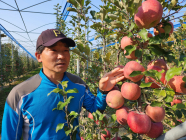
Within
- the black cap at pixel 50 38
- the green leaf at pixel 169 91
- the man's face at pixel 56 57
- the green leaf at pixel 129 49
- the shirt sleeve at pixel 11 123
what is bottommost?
the shirt sleeve at pixel 11 123

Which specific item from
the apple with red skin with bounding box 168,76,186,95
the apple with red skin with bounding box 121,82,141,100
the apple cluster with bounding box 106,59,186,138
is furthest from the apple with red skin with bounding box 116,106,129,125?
the apple with red skin with bounding box 168,76,186,95

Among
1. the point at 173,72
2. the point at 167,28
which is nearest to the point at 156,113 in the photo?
the point at 173,72

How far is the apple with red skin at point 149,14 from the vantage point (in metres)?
0.77

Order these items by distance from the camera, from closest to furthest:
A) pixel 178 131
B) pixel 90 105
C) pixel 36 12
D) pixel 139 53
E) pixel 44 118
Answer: pixel 178 131 < pixel 139 53 < pixel 44 118 < pixel 90 105 < pixel 36 12

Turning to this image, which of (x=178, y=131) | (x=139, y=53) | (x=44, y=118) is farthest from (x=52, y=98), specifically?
(x=178, y=131)

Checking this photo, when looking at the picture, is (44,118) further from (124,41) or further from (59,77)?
(124,41)

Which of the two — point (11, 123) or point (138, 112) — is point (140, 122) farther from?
point (11, 123)

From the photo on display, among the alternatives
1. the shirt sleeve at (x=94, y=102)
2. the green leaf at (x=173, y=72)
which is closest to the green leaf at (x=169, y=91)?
the green leaf at (x=173, y=72)

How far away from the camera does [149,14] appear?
779 millimetres

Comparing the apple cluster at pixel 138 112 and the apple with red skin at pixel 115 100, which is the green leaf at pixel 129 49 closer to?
the apple cluster at pixel 138 112

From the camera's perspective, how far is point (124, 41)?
3.17 ft

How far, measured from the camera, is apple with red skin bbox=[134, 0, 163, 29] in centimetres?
77

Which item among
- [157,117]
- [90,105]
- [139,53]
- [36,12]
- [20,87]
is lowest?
[90,105]

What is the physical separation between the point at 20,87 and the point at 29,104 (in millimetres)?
160
